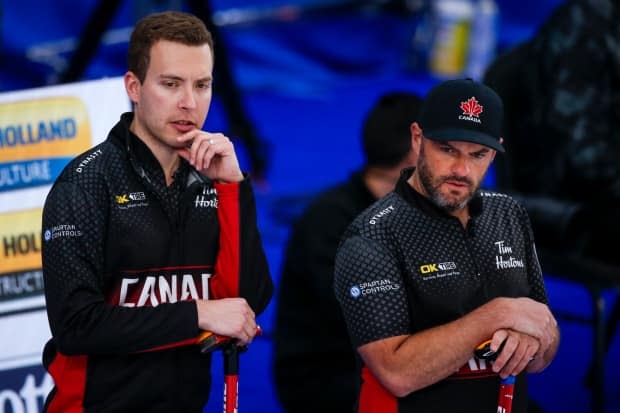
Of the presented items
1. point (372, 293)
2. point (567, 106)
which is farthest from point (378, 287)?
point (567, 106)

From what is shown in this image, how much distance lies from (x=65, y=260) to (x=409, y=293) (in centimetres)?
86

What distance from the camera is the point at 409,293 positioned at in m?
2.95

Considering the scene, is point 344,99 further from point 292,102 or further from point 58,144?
point 58,144

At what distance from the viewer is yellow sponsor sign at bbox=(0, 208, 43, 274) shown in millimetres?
3699

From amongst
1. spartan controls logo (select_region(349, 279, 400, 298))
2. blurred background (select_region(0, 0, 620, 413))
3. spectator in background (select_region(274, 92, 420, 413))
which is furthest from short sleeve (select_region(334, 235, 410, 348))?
blurred background (select_region(0, 0, 620, 413))

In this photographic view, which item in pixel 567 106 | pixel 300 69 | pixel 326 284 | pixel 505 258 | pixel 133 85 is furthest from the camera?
pixel 300 69

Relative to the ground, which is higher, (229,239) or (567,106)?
(567,106)

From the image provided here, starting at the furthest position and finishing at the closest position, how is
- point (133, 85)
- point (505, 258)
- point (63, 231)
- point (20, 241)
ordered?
point (20, 241), point (505, 258), point (133, 85), point (63, 231)

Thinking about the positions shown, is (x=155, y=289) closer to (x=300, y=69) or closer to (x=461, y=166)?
(x=461, y=166)

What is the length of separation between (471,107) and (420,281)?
46 cm

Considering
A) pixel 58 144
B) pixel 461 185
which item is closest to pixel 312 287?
pixel 58 144

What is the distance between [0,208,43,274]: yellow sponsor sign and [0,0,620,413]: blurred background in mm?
1190

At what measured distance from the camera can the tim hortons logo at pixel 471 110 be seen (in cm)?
295

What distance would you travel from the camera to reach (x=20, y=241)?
372 cm
